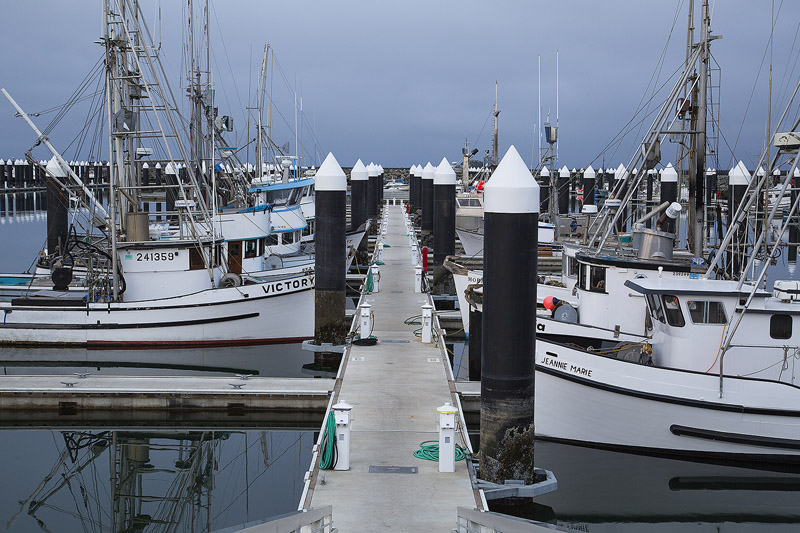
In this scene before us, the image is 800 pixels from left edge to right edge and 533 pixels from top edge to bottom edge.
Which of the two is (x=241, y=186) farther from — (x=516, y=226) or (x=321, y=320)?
(x=516, y=226)

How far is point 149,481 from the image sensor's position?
13.4 metres

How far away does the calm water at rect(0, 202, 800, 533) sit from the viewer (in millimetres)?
11977

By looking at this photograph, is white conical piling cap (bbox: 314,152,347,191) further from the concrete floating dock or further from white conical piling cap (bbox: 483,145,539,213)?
white conical piling cap (bbox: 483,145,539,213)

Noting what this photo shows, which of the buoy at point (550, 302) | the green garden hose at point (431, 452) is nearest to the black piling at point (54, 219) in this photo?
the buoy at point (550, 302)

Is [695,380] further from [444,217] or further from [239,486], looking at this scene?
[444,217]

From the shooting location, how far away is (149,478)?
44.4 feet

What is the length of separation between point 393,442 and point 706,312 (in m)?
5.52

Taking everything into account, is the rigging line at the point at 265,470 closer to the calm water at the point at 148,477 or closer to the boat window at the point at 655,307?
the calm water at the point at 148,477

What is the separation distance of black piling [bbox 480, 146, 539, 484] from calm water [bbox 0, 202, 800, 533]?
144 cm

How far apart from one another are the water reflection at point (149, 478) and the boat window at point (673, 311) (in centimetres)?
614

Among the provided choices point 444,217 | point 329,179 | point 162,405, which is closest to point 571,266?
point 329,179

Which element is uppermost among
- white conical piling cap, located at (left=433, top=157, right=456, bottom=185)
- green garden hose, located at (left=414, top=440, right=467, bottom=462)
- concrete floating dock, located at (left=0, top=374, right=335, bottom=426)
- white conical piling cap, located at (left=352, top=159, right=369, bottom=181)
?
white conical piling cap, located at (left=352, top=159, right=369, bottom=181)

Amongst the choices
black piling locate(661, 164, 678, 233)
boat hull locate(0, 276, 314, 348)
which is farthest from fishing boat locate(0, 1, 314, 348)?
black piling locate(661, 164, 678, 233)

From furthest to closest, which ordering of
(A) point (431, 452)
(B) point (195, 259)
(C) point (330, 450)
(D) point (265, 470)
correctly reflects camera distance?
(B) point (195, 259), (D) point (265, 470), (A) point (431, 452), (C) point (330, 450)
